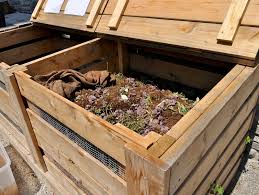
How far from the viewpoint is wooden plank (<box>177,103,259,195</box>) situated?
1.40 metres

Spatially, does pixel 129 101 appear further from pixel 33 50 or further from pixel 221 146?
pixel 33 50

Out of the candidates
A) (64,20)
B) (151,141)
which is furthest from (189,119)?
(64,20)

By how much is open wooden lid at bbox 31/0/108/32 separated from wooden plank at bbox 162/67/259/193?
154cm

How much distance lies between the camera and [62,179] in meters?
2.29

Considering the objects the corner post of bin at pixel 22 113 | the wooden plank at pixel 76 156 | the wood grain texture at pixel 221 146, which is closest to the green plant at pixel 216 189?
the wood grain texture at pixel 221 146

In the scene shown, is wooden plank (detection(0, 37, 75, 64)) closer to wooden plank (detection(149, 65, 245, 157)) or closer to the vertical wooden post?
the vertical wooden post

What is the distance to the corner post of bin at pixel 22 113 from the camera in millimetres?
2053

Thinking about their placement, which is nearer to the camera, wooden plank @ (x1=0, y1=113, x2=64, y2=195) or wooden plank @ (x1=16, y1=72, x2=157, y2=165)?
wooden plank @ (x1=16, y1=72, x2=157, y2=165)

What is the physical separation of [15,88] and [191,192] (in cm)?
150

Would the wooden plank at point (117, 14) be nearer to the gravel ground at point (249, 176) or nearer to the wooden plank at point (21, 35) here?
the wooden plank at point (21, 35)

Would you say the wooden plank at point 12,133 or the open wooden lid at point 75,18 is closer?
the open wooden lid at point 75,18

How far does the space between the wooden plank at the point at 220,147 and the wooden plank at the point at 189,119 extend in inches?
11.3

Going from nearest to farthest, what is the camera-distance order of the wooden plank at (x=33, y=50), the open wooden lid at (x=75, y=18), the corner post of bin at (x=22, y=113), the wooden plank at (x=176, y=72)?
1. the corner post of bin at (x=22, y=113)
2. the wooden plank at (x=176, y=72)
3. the open wooden lid at (x=75, y=18)
4. the wooden plank at (x=33, y=50)

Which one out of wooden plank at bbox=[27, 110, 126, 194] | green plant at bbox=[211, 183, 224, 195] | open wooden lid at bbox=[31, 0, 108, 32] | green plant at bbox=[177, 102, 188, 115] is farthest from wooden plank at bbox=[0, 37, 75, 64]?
green plant at bbox=[211, 183, 224, 195]
